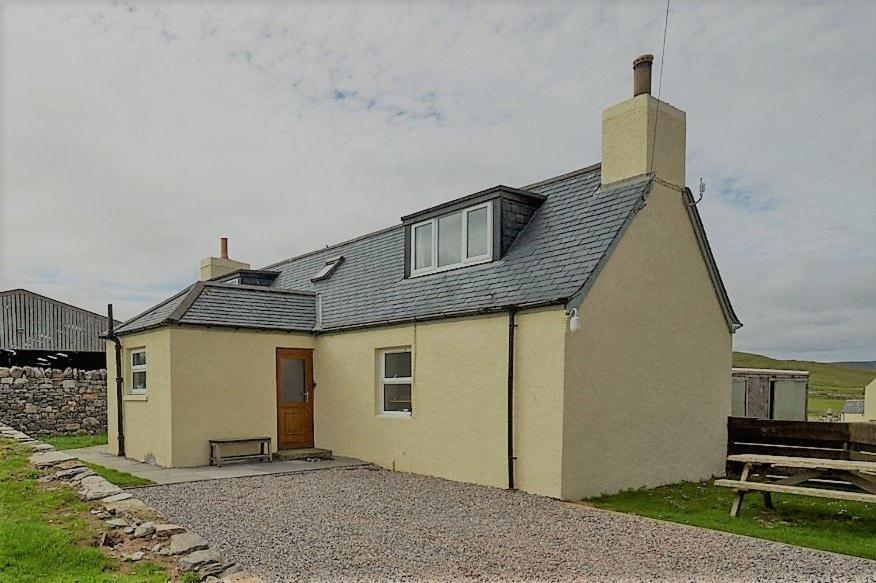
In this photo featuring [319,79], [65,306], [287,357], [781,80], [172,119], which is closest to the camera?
[781,80]

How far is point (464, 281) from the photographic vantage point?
11.6 meters

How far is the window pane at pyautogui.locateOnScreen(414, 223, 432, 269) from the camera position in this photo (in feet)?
42.8

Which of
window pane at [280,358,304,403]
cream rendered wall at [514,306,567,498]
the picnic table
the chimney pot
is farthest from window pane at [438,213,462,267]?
the picnic table

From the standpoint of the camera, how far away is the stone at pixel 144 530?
6078 millimetres

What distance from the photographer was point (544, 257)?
34.6 ft

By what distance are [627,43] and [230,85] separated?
6926mm

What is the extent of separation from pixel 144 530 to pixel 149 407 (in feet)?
25.7

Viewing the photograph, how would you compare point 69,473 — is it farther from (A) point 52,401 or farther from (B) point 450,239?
(A) point 52,401

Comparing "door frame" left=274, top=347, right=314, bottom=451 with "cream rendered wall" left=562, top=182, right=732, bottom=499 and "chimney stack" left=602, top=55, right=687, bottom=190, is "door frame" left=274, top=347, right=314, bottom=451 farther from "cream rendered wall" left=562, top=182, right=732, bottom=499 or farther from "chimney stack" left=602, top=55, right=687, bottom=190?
"chimney stack" left=602, top=55, right=687, bottom=190

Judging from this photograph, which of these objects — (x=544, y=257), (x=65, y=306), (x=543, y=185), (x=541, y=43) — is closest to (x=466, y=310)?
(x=544, y=257)

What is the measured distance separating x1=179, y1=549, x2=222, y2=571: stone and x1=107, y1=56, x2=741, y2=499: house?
5.16 meters

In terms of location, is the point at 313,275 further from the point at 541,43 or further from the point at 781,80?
the point at 781,80

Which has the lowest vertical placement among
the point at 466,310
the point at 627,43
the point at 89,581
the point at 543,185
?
the point at 89,581

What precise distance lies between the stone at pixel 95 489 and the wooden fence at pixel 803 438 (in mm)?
10457
